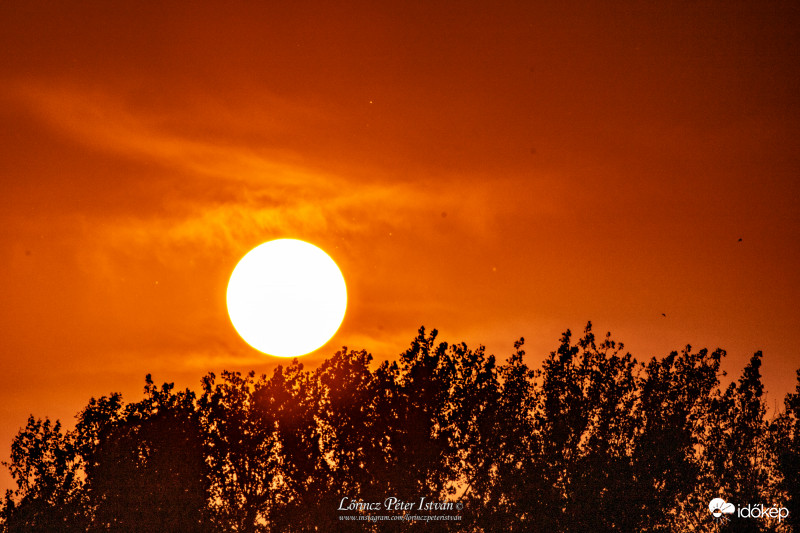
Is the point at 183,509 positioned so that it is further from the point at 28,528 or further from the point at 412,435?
the point at 412,435

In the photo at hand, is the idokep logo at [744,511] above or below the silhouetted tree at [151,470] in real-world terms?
below

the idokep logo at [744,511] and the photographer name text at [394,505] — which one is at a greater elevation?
the photographer name text at [394,505]

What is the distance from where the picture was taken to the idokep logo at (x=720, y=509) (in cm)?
5147

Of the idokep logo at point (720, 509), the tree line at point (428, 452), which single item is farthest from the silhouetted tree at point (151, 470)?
the idokep logo at point (720, 509)

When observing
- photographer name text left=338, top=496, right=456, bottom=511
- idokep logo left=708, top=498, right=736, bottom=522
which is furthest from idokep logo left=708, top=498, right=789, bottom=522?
photographer name text left=338, top=496, right=456, bottom=511

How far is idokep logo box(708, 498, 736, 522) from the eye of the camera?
51.5 m

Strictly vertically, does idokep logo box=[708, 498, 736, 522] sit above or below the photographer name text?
below

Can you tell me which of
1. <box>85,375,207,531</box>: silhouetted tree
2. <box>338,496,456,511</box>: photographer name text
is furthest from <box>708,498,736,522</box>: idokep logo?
<box>85,375,207,531</box>: silhouetted tree

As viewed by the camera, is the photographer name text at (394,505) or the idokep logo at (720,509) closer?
the idokep logo at (720,509)

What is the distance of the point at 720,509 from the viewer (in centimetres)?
5181

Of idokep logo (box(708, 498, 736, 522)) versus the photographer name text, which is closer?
idokep logo (box(708, 498, 736, 522))

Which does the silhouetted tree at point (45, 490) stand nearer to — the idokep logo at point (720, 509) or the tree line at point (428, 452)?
the tree line at point (428, 452)

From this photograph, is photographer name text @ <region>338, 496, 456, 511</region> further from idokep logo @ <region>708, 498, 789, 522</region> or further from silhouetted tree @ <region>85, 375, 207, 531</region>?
idokep logo @ <region>708, 498, 789, 522</region>

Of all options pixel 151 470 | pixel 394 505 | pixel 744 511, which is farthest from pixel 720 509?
pixel 151 470
